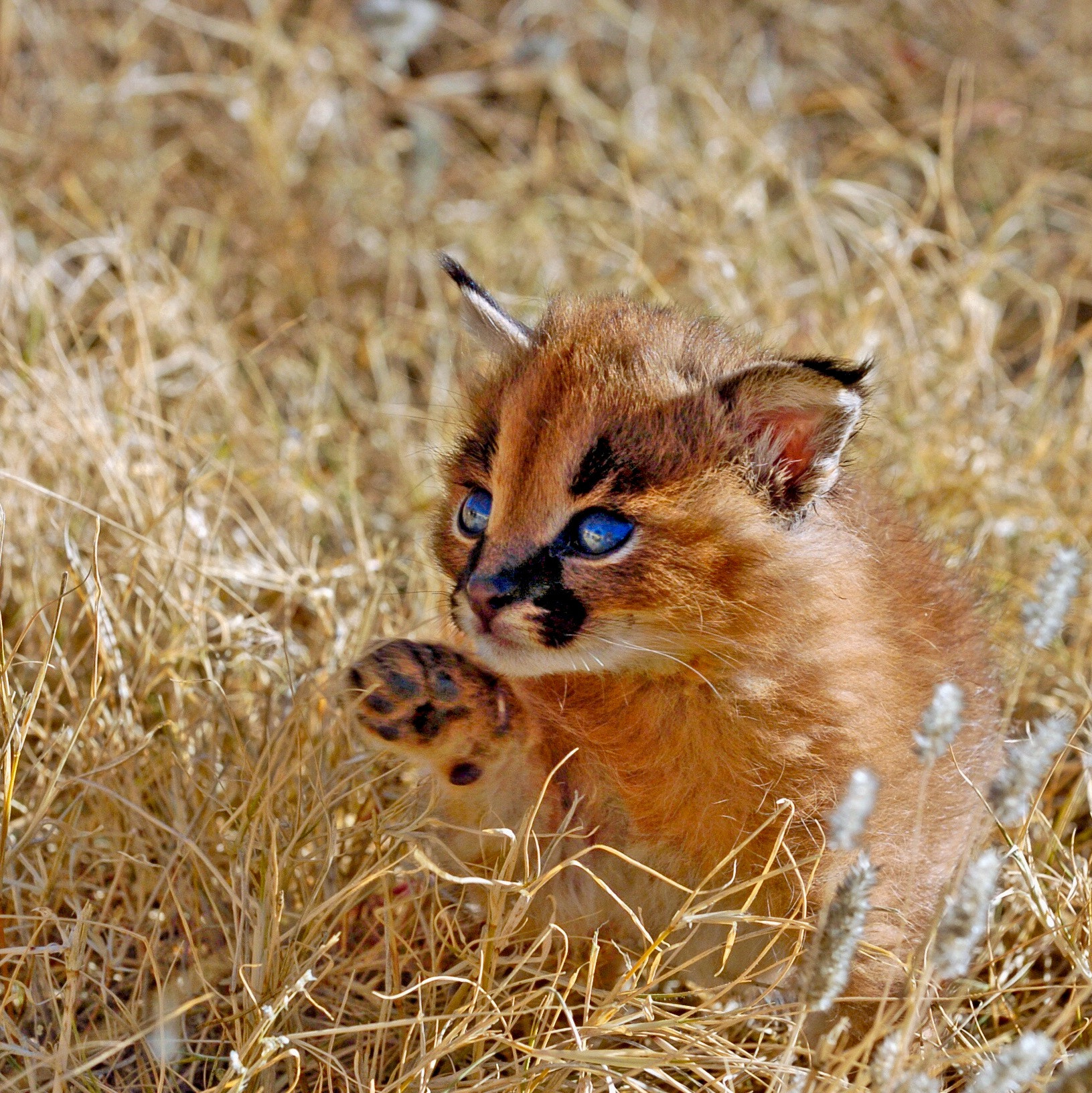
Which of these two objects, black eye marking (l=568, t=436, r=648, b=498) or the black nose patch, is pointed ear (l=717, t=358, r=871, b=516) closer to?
black eye marking (l=568, t=436, r=648, b=498)

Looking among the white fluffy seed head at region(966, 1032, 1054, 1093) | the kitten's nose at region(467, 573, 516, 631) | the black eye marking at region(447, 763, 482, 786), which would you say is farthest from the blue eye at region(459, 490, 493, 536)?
the white fluffy seed head at region(966, 1032, 1054, 1093)

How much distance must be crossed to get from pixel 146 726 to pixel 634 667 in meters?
1.44

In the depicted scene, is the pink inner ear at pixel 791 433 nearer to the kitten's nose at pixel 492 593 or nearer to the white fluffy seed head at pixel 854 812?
the kitten's nose at pixel 492 593

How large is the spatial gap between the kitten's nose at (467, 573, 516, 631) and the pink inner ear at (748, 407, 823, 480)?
518 mm

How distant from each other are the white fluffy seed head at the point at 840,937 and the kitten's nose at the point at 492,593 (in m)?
0.74

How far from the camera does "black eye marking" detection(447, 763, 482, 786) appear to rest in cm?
247

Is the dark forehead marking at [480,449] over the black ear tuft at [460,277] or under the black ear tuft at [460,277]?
under

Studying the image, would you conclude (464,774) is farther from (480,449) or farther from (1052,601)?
(1052,601)

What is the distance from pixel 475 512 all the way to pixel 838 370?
729 millimetres

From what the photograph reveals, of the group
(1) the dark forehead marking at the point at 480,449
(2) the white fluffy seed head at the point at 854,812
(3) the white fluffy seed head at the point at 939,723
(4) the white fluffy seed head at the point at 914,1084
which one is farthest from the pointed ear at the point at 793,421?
(4) the white fluffy seed head at the point at 914,1084

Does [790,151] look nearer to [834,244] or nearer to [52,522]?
[834,244]

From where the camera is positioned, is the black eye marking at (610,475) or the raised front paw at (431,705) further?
the raised front paw at (431,705)

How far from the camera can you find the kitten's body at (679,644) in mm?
2236

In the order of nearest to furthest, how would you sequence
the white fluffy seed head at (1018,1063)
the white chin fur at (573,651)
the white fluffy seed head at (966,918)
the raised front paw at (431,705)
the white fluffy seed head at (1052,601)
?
the white fluffy seed head at (1018,1063)
the white fluffy seed head at (966,918)
the white fluffy seed head at (1052,601)
the white chin fur at (573,651)
the raised front paw at (431,705)
